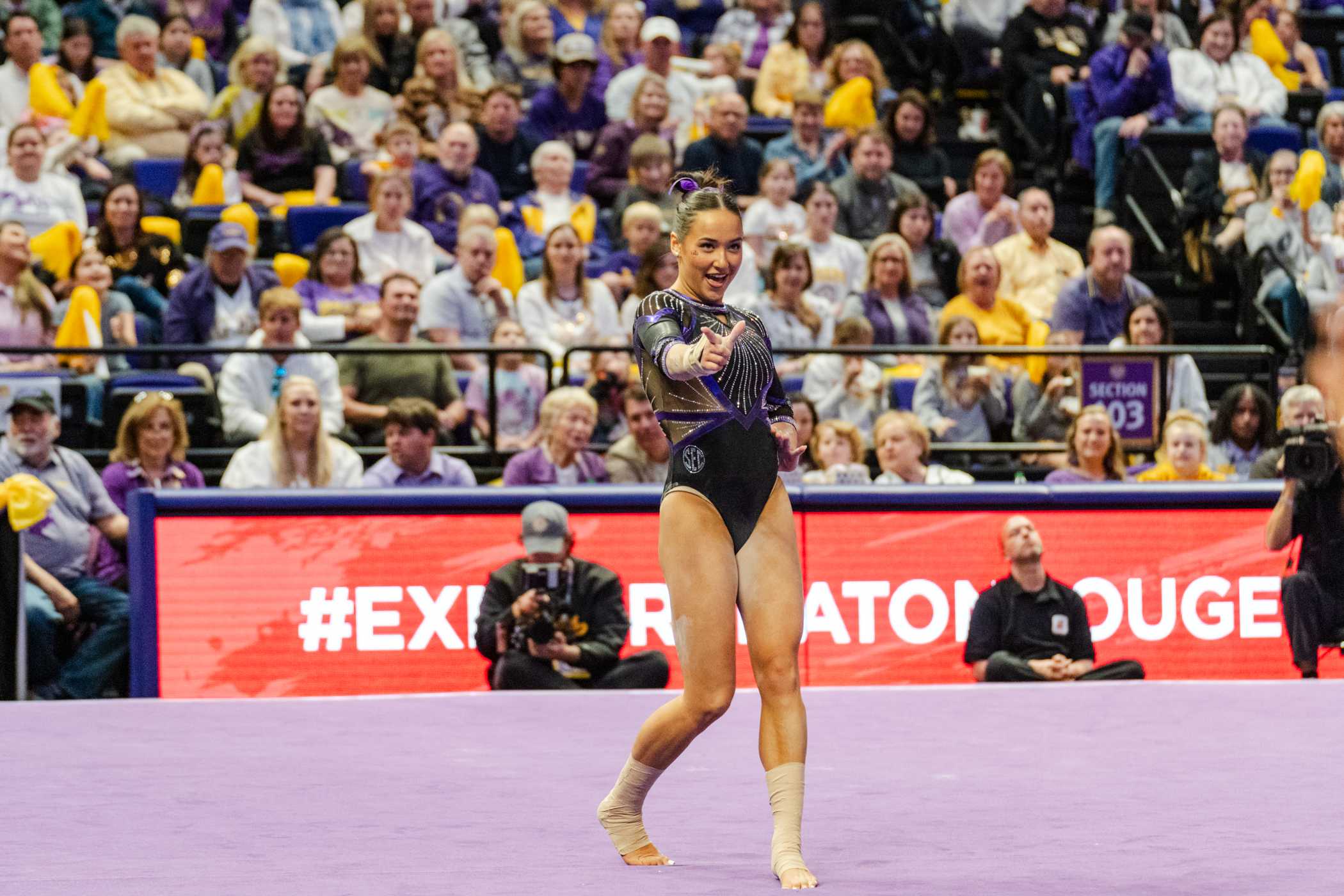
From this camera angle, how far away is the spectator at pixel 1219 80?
14773mm

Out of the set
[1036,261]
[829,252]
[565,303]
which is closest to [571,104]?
[829,252]

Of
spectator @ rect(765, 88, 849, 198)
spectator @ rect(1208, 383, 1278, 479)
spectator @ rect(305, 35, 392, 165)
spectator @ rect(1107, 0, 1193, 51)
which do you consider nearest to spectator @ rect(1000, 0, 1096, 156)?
spectator @ rect(1107, 0, 1193, 51)

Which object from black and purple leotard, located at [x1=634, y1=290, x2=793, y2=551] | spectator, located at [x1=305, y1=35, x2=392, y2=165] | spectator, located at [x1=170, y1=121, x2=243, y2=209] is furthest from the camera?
spectator, located at [x1=305, y1=35, x2=392, y2=165]

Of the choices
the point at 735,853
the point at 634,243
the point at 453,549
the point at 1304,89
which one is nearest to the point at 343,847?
the point at 735,853

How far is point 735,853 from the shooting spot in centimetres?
525

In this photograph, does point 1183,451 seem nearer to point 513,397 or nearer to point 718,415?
point 513,397

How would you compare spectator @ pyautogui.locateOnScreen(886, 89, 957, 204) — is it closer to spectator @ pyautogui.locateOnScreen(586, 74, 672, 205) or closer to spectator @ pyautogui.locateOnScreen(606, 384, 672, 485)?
spectator @ pyautogui.locateOnScreen(586, 74, 672, 205)

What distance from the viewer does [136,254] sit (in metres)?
11.7

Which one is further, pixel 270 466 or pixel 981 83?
pixel 981 83

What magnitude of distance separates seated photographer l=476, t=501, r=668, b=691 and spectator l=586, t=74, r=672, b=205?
5.00m

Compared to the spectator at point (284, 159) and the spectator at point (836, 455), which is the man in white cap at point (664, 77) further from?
the spectator at point (836, 455)

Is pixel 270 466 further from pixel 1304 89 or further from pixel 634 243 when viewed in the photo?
pixel 1304 89

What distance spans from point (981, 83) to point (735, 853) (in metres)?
11.3

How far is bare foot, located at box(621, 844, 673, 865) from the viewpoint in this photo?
5.09 meters
